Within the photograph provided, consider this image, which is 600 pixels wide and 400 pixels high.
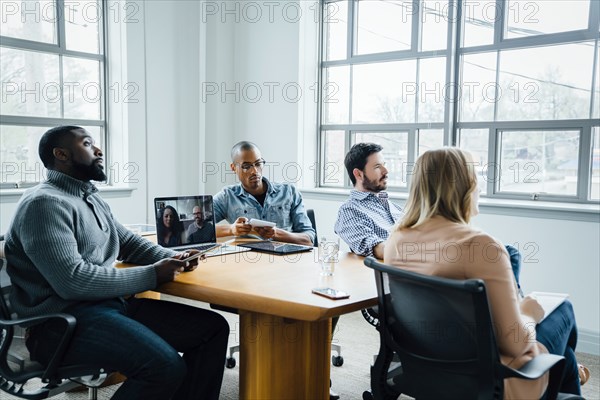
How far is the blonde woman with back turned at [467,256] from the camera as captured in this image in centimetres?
153

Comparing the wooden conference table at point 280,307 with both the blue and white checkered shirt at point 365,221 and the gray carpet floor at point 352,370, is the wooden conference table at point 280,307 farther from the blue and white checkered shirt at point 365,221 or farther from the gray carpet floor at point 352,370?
the gray carpet floor at point 352,370

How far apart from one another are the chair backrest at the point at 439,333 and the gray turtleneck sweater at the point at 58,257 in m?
0.86

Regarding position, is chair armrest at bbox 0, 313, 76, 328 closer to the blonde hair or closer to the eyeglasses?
the blonde hair

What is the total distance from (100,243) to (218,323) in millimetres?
547

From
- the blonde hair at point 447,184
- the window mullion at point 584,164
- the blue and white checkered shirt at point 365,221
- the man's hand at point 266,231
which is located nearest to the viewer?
the blonde hair at point 447,184

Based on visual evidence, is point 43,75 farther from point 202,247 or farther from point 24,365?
point 24,365

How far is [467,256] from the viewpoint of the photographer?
5.04ft

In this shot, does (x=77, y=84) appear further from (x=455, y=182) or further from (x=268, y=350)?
(x=455, y=182)

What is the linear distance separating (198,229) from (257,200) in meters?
0.60

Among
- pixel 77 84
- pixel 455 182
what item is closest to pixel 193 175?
pixel 77 84

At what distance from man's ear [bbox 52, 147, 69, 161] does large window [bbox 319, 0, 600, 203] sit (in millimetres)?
2126

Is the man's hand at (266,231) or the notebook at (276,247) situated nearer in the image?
the notebook at (276,247)

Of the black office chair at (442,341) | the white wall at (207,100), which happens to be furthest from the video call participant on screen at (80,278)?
the white wall at (207,100)

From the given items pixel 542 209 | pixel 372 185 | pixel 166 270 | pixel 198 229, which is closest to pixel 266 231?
pixel 198 229
